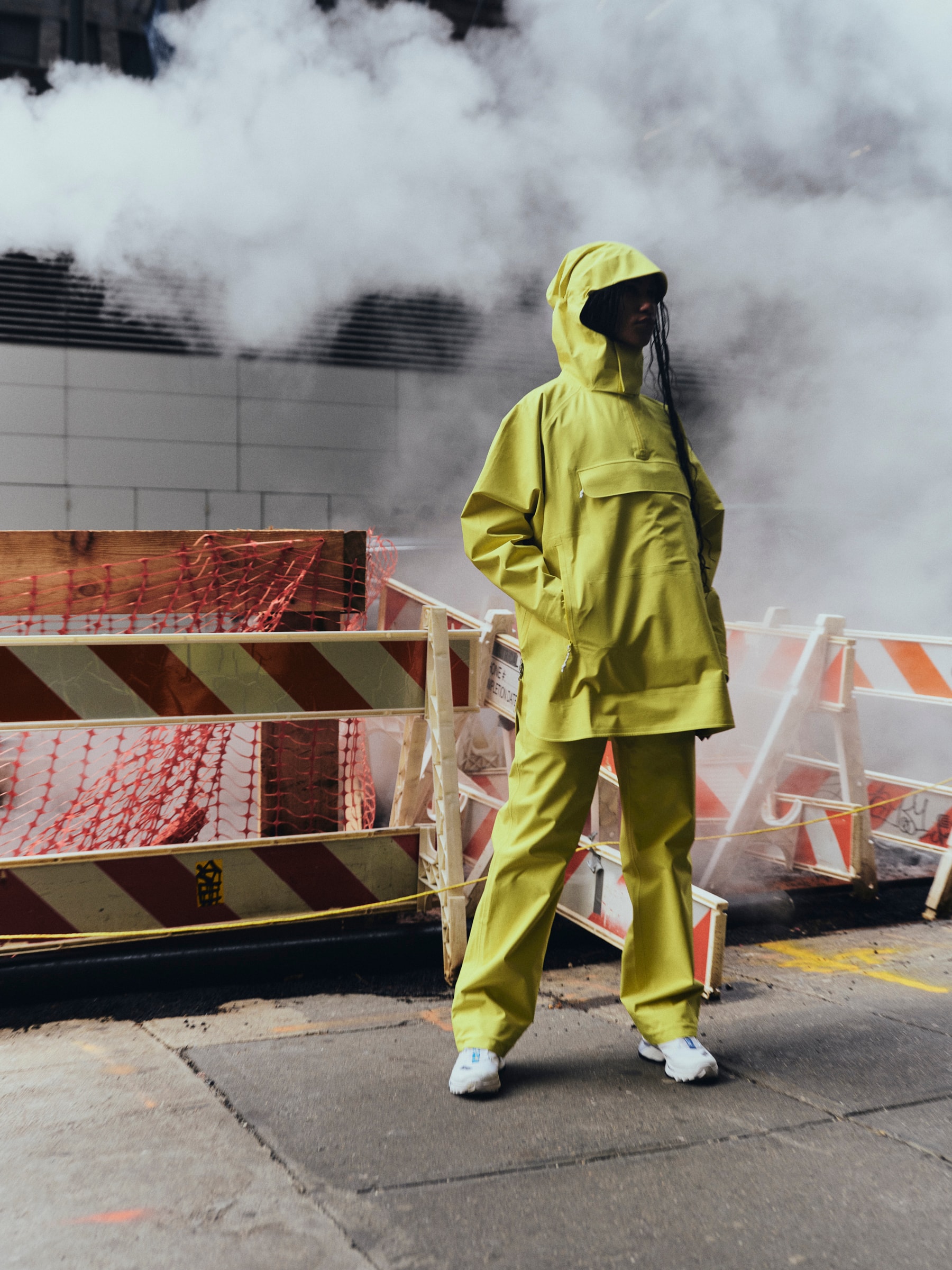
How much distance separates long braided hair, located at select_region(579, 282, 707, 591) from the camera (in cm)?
210

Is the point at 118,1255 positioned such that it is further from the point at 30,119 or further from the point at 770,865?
the point at 30,119

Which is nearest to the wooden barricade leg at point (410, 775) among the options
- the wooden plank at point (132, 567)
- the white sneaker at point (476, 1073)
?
the wooden plank at point (132, 567)

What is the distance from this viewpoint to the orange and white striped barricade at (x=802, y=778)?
142 inches

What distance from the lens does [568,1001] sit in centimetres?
252

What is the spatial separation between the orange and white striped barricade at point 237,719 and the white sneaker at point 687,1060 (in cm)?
76

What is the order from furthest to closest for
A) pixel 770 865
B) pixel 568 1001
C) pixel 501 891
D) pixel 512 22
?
1. pixel 512 22
2. pixel 770 865
3. pixel 568 1001
4. pixel 501 891

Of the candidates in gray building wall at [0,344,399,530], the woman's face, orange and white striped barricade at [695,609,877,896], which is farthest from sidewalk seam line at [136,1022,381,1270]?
gray building wall at [0,344,399,530]

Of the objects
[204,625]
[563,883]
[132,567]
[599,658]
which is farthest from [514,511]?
[204,625]

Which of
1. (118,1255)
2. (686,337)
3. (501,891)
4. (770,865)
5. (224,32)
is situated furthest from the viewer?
(686,337)

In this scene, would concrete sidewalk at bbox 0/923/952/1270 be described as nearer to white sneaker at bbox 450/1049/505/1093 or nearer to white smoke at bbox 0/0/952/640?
white sneaker at bbox 450/1049/505/1093

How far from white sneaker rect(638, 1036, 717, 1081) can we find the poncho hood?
4.39ft

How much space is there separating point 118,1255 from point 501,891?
0.91 meters

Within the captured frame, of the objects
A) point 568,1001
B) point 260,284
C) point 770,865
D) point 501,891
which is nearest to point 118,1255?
point 501,891

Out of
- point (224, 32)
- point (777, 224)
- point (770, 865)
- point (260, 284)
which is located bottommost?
point (770, 865)
